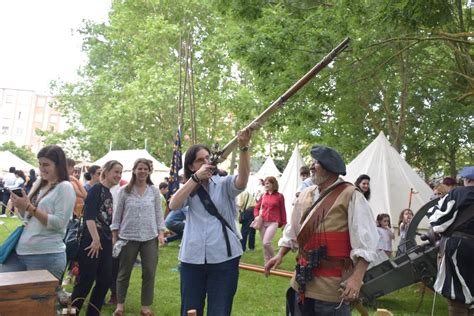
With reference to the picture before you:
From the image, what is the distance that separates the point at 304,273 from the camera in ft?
9.68

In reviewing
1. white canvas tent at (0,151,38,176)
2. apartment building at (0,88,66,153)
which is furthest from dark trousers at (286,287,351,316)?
apartment building at (0,88,66,153)

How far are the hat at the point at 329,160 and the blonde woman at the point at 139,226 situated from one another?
98.4 inches

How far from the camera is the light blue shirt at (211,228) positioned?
3359mm

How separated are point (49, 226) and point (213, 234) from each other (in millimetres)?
1250

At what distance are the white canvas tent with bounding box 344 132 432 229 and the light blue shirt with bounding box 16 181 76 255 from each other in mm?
7357

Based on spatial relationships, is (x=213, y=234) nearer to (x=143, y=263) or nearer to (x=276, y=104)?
(x=276, y=104)

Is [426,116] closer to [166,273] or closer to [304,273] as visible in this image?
[166,273]

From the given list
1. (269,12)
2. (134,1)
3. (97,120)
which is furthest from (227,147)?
(97,120)

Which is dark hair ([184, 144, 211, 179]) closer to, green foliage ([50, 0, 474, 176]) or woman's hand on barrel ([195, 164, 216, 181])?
woman's hand on barrel ([195, 164, 216, 181])

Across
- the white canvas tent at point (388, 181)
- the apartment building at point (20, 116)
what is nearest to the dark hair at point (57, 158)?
the white canvas tent at point (388, 181)

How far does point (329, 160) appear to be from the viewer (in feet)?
10.1

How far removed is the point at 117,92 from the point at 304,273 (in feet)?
78.4

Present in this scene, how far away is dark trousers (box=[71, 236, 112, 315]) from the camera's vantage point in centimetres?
466

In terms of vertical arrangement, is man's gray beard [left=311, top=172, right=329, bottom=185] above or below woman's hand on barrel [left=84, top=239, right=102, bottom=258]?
above
